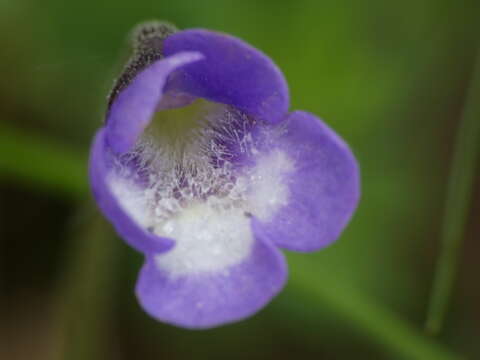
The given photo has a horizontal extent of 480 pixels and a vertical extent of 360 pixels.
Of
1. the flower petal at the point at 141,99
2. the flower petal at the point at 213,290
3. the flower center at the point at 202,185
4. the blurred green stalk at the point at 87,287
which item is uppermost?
the flower petal at the point at 141,99

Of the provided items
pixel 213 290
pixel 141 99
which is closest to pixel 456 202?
pixel 213 290

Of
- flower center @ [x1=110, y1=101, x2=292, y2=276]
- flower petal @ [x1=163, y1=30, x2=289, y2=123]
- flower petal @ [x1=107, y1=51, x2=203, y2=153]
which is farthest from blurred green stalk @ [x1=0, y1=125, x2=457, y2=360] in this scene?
flower petal @ [x1=107, y1=51, x2=203, y2=153]

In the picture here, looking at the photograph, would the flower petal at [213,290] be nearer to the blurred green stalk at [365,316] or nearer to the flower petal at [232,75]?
the flower petal at [232,75]

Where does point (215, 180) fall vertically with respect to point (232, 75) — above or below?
below

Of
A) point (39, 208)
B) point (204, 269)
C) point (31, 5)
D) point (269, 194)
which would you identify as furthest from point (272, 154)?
point (31, 5)

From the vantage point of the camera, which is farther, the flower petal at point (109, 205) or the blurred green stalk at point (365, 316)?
the blurred green stalk at point (365, 316)

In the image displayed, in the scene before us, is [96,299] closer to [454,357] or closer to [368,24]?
[454,357]

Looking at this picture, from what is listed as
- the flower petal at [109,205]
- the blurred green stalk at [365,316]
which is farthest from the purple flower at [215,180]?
the blurred green stalk at [365,316]

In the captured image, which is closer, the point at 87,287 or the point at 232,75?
the point at 232,75

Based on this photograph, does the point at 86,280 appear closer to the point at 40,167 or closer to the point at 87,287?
the point at 87,287
